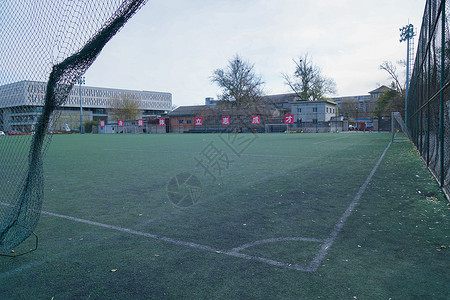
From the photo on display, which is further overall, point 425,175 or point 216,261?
point 425,175

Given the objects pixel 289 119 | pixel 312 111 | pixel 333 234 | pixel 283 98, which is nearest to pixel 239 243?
pixel 333 234

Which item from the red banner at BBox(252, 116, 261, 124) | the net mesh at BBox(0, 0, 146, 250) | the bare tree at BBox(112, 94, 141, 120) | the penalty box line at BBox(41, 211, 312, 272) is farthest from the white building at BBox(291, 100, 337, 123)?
the net mesh at BBox(0, 0, 146, 250)

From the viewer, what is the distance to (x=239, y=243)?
3.42m

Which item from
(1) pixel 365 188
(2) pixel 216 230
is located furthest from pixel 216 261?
(1) pixel 365 188

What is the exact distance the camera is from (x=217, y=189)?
6.30 meters

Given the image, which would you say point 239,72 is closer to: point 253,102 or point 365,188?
point 253,102

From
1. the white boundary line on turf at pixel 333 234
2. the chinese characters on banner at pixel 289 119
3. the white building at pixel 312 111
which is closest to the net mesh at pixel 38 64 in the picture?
the white boundary line on turf at pixel 333 234

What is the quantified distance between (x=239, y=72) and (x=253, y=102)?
6144 mm

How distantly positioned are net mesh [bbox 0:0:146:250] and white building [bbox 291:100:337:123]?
49411 mm

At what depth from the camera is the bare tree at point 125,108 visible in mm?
65312

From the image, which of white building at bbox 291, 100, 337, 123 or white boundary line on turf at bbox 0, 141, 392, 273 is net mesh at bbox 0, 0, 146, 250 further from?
white building at bbox 291, 100, 337, 123

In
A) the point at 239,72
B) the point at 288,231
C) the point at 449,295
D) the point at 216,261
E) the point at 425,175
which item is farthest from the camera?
the point at 239,72

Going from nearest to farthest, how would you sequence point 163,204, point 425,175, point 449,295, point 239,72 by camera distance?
point 449,295, point 163,204, point 425,175, point 239,72

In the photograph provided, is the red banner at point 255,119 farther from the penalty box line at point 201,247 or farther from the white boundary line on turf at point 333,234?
the penalty box line at point 201,247
